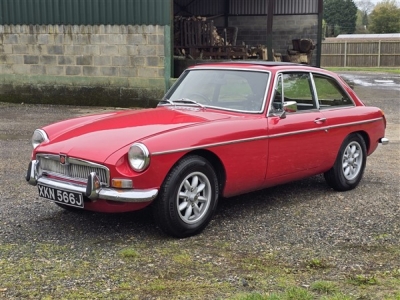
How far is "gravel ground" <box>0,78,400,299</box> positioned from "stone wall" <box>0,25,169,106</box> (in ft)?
24.3

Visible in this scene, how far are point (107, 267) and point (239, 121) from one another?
73.9 inches

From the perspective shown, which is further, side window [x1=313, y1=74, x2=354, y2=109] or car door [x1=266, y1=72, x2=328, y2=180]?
side window [x1=313, y1=74, x2=354, y2=109]

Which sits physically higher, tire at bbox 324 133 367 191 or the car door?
the car door

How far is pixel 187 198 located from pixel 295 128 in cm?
154

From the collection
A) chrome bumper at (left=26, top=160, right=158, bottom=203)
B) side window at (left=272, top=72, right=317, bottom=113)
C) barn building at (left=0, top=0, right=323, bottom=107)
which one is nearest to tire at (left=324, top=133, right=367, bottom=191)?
side window at (left=272, top=72, right=317, bottom=113)

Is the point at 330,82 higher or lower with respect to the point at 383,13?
lower

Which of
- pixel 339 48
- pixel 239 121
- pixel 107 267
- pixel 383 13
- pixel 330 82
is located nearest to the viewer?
pixel 107 267

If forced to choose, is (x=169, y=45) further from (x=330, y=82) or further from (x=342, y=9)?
(x=342, y=9)

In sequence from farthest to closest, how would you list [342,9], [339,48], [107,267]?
[342,9]
[339,48]
[107,267]

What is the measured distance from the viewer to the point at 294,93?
19.9ft

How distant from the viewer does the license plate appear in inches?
174

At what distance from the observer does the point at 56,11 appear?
46.1ft

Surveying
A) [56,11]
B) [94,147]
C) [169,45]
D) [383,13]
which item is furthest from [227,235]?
[383,13]

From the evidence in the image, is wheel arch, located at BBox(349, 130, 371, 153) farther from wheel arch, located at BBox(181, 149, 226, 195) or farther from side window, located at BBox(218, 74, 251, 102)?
wheel arch, located at BBox(181, 149, 226, 195)
